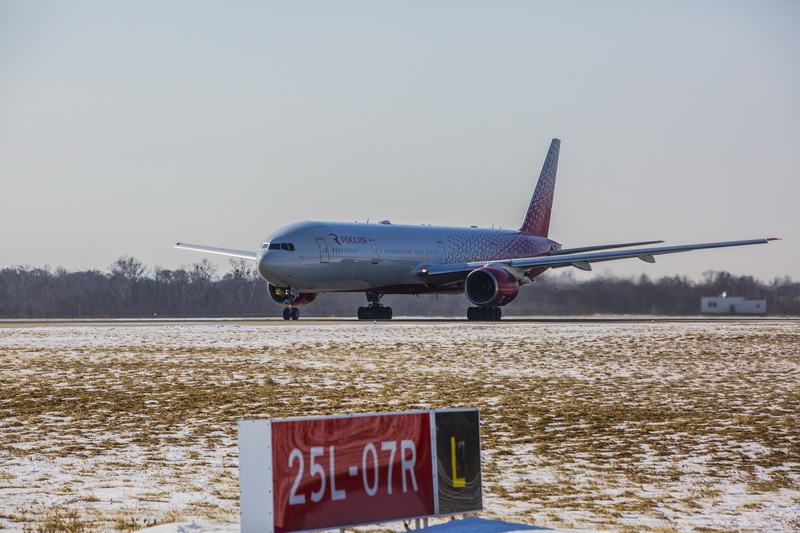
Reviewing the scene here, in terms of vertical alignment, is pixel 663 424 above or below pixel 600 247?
below

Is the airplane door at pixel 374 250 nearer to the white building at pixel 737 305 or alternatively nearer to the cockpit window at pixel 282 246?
the cockpit window at pixel 282 246

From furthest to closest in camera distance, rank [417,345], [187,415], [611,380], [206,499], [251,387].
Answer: [417,345] → [611,380] → [251,387] → [187,415] → [206,499]

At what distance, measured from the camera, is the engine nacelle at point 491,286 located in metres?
36.7

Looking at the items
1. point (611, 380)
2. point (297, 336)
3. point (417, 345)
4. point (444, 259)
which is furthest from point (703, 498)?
point (444, 259)

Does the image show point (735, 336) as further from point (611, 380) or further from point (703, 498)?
point (703, 498)

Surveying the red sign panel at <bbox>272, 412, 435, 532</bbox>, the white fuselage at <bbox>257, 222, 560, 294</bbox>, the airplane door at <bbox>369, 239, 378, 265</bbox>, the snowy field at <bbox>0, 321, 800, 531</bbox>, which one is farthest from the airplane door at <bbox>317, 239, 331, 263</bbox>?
the red sign panel at <bbox>272, 412, 435, 532</bbox>

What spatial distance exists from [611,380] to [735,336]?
13134 mm

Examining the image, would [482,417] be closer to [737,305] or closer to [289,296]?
[289,296]

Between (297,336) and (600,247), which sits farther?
(600,247)

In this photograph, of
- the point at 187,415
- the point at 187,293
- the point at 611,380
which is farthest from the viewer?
the point at 187,293

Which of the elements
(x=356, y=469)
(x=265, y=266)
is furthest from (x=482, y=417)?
(x=265, y=266)

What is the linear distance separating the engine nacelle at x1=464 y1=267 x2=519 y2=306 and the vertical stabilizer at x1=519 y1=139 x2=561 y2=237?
11462 mm

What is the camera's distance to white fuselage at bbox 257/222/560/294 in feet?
117

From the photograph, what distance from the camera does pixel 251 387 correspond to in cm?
1461
